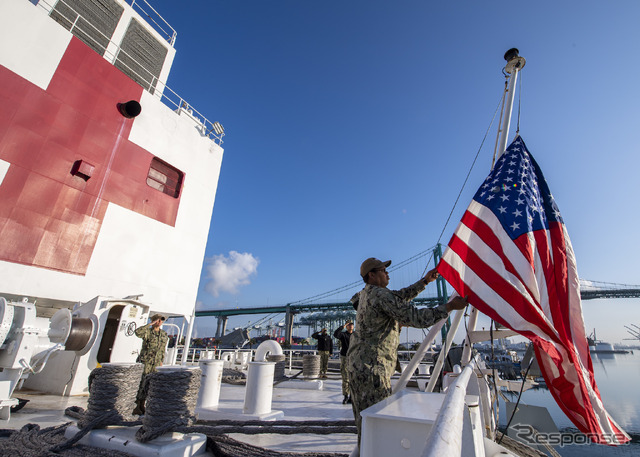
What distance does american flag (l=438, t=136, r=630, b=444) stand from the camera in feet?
7.13

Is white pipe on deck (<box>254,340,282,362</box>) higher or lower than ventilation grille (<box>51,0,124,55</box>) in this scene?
lower

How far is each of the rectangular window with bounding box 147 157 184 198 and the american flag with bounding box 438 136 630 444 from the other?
8030 mm

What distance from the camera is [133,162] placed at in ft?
25.8

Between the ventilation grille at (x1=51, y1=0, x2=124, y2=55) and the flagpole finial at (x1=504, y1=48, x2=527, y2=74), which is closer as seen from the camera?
the flagpole finial at (x1=504, y1=48, x2=527, y2=74)

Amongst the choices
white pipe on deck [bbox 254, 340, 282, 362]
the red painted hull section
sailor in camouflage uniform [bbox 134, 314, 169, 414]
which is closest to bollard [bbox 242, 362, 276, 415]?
sailor in camouflage uniform [bbox 134, 314, 169, 414]

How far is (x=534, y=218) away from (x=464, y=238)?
2.04 feet

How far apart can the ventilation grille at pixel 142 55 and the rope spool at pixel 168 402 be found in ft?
32.6

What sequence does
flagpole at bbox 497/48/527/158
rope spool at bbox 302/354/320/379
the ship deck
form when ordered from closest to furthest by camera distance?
the ship deck < flagpole at bbox 497/48/527/158 < rope spool at bbox 302/354/320/379

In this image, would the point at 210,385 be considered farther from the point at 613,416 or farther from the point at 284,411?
the point at 613,416

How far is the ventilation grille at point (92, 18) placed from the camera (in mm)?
8562

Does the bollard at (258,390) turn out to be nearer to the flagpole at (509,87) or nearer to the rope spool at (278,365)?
the flagpole at (509,87)

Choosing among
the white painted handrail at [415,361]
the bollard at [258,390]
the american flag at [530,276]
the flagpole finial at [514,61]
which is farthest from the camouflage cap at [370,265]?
the flagpole finial at [514,61]

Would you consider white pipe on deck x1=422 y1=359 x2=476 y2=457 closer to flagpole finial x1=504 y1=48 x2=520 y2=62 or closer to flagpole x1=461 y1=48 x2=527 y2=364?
flagpole x1=461 y1=48 x2=527 y2=364

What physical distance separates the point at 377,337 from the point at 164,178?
8.50 metres
